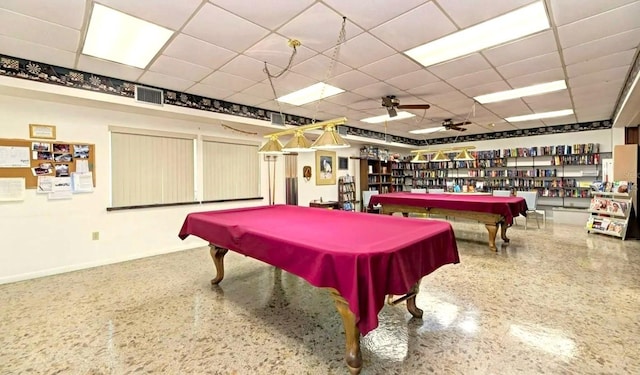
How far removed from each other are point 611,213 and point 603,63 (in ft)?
11.6

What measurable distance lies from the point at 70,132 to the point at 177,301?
2912mm

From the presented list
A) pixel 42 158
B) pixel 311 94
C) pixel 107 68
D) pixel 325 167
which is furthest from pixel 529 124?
pixel 42 158

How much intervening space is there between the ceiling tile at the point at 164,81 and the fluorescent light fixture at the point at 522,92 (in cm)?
471

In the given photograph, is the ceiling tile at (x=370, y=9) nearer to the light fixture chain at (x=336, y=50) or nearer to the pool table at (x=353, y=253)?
the light fixture chain at (x=336, y=50)

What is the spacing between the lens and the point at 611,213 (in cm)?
535

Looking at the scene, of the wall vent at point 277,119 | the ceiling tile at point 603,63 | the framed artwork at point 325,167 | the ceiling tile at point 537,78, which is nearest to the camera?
the ceiling tile at point 603,63

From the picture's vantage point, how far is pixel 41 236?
3.66 metres

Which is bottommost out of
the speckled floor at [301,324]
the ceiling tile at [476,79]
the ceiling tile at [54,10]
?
the speckled floor at [301,324]

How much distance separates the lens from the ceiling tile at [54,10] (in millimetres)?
2215

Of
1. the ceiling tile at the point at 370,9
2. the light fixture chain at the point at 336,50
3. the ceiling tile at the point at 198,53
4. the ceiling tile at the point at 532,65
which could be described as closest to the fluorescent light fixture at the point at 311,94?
the light fixture chain at the point at 336,50

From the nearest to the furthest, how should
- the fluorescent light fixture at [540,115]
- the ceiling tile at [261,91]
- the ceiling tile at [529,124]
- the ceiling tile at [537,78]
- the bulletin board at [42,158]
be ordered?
the bulletin board at [42,158], the ceiling tile at [537,78], the ceiling tile at [261,91], the fluorescent light fixture at [540,115], the ceiling tile at [529,124]

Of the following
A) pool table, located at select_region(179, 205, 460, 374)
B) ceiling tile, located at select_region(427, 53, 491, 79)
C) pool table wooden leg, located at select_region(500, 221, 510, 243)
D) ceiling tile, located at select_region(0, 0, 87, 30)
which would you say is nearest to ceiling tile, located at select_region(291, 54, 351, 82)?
ceiling tile, located at select_region(427, 53, 491, 79)

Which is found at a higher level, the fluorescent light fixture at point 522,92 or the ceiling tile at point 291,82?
the ceiling tile at point 291,82

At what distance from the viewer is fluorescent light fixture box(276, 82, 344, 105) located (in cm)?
428
